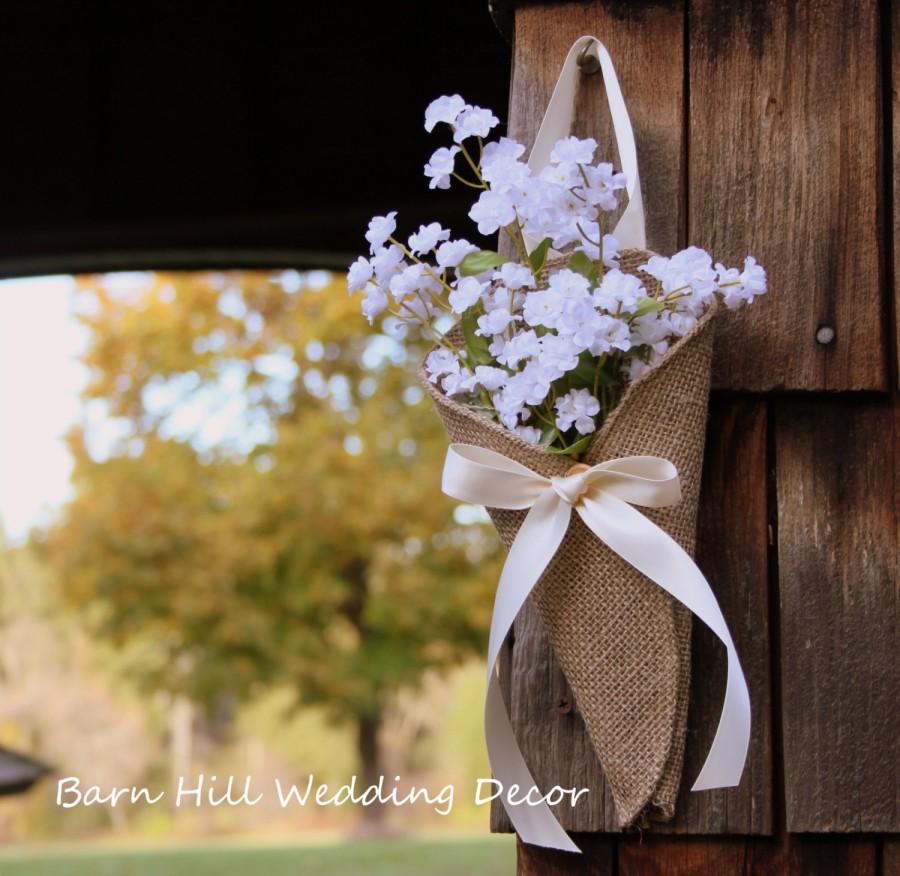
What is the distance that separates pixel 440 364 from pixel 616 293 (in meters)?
0.21

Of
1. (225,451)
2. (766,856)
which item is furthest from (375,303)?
(225,451)

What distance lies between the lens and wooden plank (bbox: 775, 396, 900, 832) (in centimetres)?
119

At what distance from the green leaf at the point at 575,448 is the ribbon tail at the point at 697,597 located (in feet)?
0.25

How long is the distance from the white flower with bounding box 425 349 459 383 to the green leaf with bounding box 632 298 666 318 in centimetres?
19

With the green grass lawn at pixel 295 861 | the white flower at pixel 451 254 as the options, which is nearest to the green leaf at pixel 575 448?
the white flower at pixel 451 254

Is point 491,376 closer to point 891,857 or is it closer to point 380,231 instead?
point 380,231

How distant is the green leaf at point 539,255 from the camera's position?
1.14 meters

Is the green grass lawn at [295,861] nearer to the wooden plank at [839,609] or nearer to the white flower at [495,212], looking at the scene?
the wooden plank at [839,609]

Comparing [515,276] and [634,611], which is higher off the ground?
[515,276]

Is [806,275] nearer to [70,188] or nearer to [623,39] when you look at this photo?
[623,39]

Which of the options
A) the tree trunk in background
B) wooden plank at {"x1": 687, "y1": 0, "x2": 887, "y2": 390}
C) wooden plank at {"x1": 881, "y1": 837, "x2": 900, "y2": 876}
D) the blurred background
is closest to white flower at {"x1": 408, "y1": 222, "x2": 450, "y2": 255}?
wooden plank at {"x1": 687, "y1": 0, "x2": 887, "y2": 390}

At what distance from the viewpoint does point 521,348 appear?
1.08 m

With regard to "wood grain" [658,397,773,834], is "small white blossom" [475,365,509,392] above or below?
above

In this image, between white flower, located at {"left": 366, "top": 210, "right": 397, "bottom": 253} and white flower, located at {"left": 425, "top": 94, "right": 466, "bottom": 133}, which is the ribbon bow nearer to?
white flower, located at {"left": 366, "top": 210, "right": 397, "bottom": 253}
